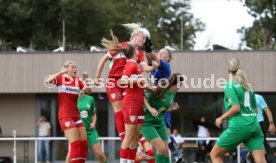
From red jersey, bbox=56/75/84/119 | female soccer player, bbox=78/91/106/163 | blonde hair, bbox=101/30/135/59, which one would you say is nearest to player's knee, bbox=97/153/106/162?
female soccer player, bbox=78/91/106/163

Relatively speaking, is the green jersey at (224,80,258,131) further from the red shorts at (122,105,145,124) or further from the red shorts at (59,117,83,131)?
the red shorts at (59,117,83,131)

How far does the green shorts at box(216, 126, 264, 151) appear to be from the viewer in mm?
11570

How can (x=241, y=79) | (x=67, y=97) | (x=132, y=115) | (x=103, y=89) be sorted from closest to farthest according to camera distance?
1. (x=241, y=79)
2. (x=132, y=115)
3. (x=67, y=97)
4. (x=103, y=89)

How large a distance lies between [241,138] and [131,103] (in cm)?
173

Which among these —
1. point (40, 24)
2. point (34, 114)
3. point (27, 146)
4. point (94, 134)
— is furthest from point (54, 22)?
point (94, 134)

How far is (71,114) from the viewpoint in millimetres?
13016

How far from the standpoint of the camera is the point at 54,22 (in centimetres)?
5509

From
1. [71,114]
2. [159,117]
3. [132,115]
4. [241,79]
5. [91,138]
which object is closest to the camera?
[241,79]

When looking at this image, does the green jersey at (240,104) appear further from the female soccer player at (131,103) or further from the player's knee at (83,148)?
the player's knee at (83,148)

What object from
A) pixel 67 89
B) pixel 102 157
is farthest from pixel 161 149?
pixel 102 157

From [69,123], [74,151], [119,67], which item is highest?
[119,67]

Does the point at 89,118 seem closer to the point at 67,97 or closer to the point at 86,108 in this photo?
the point at 86,108

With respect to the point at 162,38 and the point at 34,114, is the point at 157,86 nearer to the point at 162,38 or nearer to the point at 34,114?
the point at 34,114

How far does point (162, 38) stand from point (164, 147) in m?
56.7
